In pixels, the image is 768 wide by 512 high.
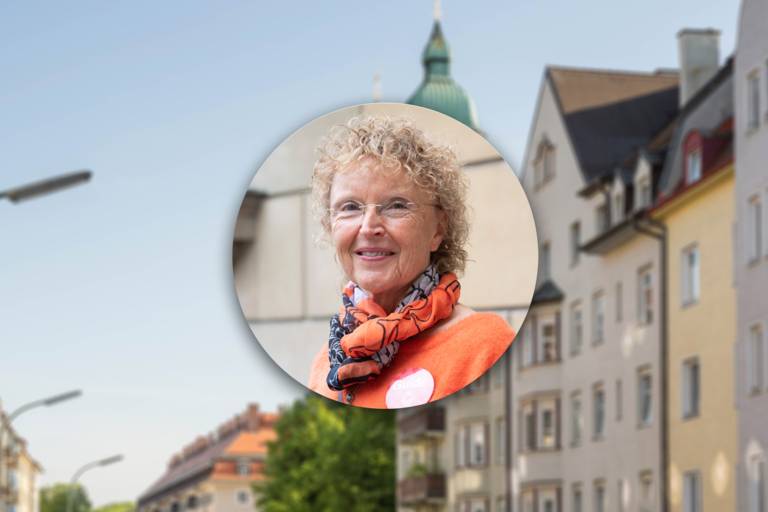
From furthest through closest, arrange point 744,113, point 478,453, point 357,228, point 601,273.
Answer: point 478,453 → point 601,273 → point 744,113 → point 357,228

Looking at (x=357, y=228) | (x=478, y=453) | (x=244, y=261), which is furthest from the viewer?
(x=478, y=453)

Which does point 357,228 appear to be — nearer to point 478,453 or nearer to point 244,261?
point 244,261

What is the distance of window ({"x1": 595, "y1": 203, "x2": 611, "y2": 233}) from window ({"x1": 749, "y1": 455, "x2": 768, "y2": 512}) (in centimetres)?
1276

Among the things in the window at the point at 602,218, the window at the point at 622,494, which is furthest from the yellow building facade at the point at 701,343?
the window at the point at 602,218

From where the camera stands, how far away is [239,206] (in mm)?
1999

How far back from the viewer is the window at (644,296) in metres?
43.1

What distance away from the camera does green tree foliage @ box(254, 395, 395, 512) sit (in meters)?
70.9

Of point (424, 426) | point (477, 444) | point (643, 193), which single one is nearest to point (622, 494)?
point (643, 193)

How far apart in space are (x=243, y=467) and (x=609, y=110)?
9370 cm

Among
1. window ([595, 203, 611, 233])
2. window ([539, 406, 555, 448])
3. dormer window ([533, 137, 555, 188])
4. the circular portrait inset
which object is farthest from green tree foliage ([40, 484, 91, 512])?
the circular portrait inset

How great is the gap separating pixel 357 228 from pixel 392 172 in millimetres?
79

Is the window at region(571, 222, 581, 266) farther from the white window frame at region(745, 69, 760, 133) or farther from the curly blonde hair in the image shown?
the curly blonde hair

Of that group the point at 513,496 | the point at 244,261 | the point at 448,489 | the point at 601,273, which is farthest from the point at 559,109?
the point at 244,261

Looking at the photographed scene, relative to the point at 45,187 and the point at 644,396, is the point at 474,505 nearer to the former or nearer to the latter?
the point at 644,396
